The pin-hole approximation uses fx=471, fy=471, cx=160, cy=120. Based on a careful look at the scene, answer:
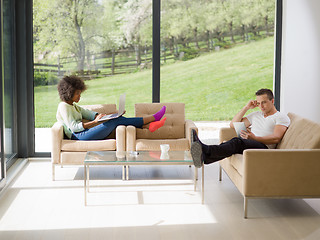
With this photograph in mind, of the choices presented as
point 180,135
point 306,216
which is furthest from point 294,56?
point 306,216

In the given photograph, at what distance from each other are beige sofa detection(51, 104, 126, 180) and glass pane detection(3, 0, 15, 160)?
0.77m

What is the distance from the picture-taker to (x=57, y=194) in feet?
15.9

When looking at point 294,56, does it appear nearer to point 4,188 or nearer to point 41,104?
point 41,104

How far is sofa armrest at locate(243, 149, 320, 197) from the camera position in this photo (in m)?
4.01

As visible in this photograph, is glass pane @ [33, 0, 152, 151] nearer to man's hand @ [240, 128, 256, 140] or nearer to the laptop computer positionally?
the laptop computer

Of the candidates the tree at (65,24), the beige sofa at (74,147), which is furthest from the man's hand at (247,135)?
the tree at (65,24)

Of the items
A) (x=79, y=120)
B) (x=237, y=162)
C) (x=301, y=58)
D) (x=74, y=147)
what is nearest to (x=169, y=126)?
(x=79, y=120)

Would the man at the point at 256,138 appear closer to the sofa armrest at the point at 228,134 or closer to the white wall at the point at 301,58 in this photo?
the sofa armrest at the point at 228,134

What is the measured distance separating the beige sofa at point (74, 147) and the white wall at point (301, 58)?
2475mm

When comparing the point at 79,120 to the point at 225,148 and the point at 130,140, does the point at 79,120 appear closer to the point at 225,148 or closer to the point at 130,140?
the point at 130,140

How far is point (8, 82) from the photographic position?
19.8 ft

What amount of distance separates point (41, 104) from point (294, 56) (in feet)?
11.7

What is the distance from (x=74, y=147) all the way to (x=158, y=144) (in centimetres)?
97

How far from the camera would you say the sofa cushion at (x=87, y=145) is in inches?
214
